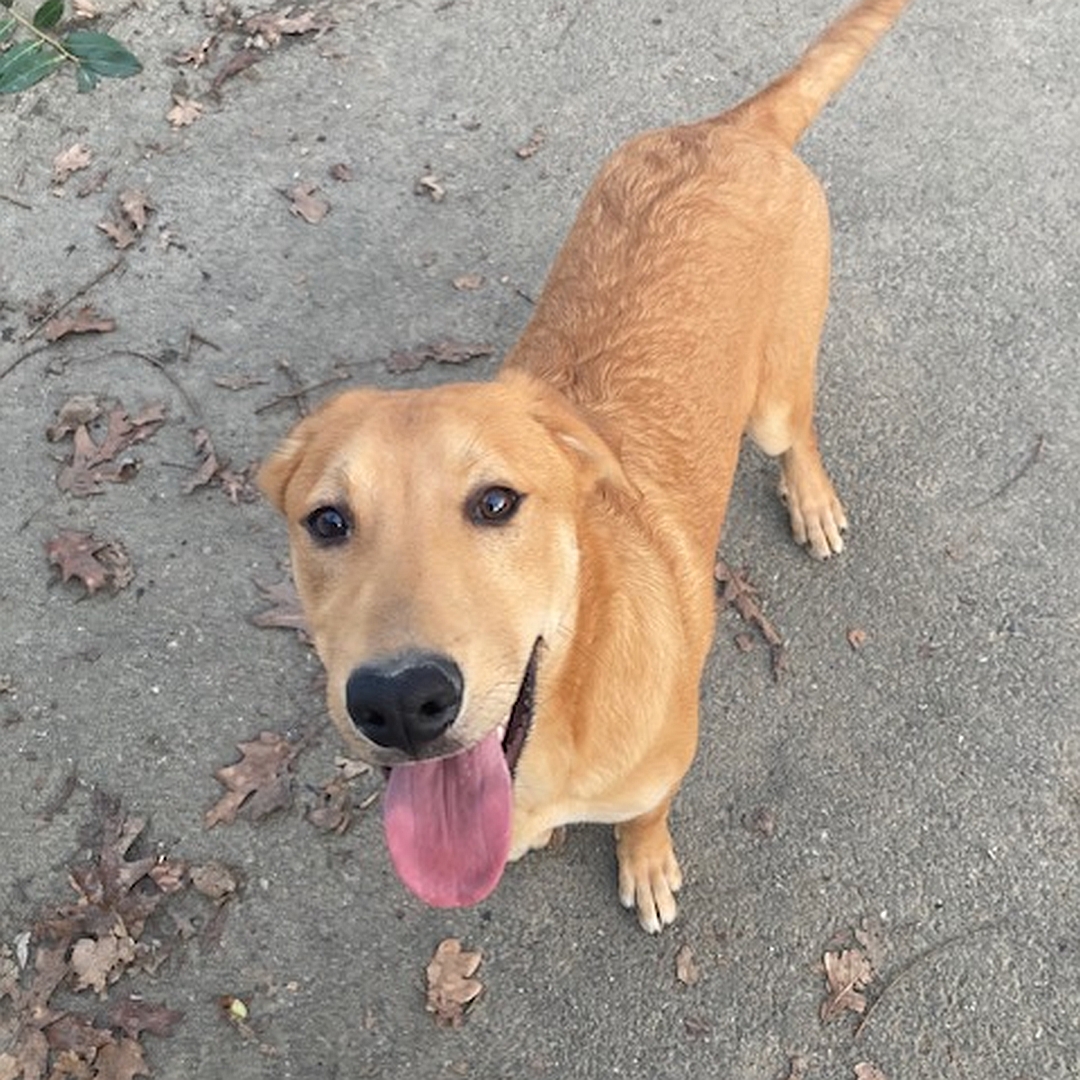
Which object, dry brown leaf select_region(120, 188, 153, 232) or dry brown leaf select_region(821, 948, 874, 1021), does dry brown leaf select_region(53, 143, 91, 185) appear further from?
dry brown leaf select_region(821, 948, 874, 1021)

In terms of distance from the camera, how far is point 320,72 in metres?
5.98

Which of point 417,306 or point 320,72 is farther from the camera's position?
point 320,72

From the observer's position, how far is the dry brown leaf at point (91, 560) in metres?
4.50

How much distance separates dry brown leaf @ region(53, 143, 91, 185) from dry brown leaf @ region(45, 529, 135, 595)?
206 centimetres

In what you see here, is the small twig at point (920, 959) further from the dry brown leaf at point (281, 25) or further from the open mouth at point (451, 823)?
the dry brown leaf at point (281, 25)

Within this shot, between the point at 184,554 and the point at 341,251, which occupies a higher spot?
the point at 341,251

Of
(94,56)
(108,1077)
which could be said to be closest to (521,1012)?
(108,1077)

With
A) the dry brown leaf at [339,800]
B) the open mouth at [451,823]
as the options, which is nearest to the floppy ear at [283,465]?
the open mouth at [451,823]

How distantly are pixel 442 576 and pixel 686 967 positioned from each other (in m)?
1.93

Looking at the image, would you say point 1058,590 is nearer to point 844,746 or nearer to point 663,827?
point 844,746

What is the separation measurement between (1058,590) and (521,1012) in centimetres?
240

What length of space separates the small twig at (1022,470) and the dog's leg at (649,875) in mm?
1826

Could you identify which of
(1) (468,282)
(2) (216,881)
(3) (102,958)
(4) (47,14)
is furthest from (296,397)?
(4) (47,14)

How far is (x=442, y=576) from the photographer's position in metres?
2.38
